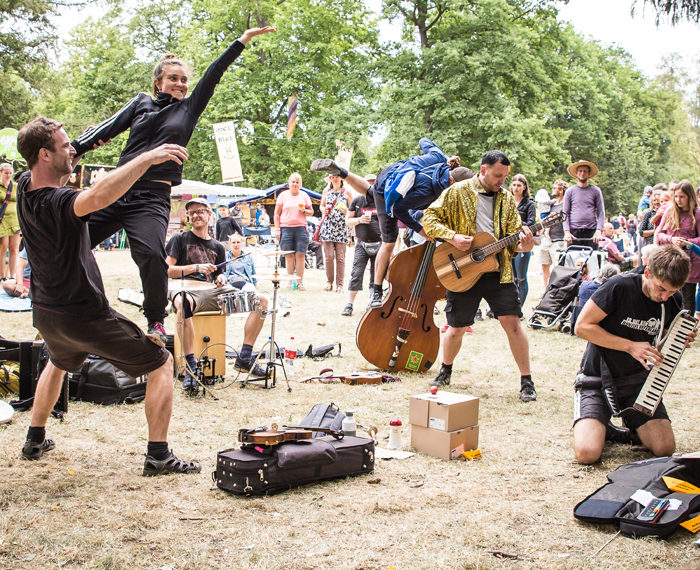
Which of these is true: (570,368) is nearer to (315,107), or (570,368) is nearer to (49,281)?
(49,281)

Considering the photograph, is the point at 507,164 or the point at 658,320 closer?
the point at 658,320

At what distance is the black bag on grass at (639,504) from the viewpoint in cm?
319

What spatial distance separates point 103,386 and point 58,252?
2.28 m

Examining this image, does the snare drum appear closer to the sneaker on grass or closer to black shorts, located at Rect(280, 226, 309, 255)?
the sneaker on grass

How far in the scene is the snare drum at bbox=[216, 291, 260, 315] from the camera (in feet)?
19.3

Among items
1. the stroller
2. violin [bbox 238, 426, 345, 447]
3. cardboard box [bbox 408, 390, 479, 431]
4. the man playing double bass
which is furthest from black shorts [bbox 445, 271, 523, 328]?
the stroller

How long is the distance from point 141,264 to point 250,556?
2.21m

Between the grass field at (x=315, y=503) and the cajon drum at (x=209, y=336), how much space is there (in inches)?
18.4

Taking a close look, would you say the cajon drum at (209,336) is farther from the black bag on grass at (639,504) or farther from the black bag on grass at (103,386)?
the black bag on grass at (639,504)

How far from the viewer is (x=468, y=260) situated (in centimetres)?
590

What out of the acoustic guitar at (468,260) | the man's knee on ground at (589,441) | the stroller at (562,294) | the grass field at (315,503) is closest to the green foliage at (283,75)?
the stroller at (562,294)

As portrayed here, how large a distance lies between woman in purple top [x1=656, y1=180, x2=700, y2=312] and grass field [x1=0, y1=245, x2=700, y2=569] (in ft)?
9.59

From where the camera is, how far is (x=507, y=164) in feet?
19.2

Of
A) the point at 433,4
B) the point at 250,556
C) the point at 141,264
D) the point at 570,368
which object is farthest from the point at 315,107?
the point at 250,556
